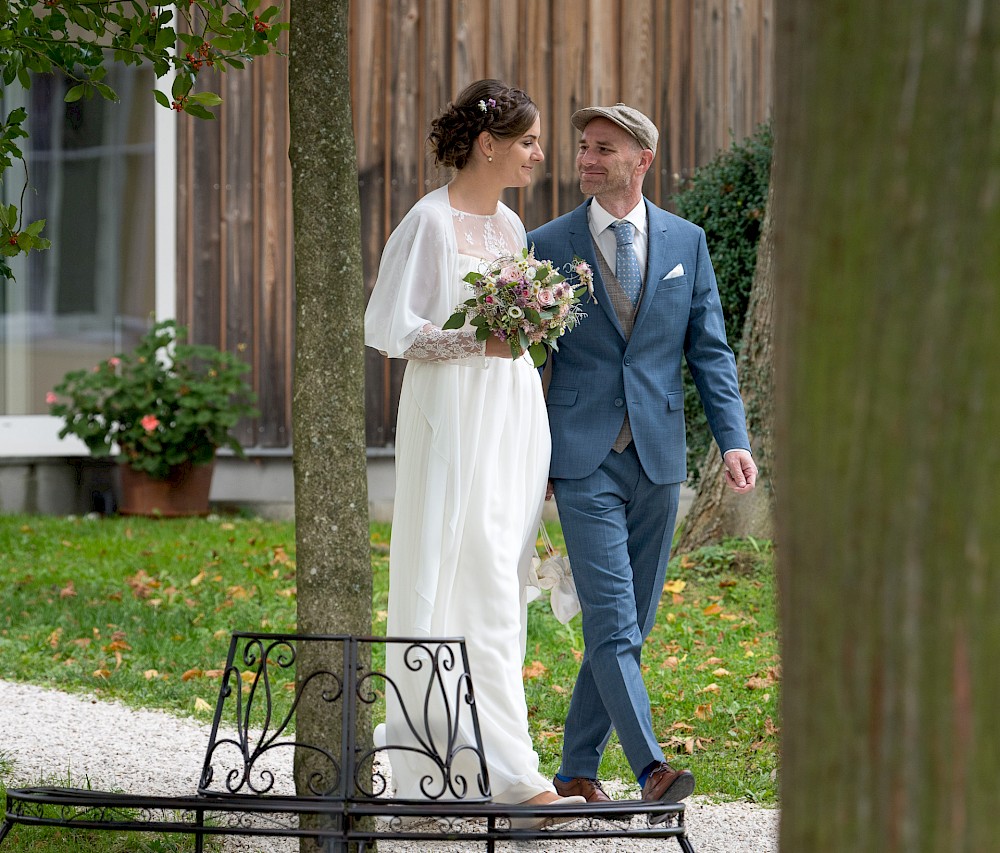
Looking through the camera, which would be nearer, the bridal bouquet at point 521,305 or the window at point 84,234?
the bridal bouquet at point 521,305

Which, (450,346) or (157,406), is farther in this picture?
(157,406)

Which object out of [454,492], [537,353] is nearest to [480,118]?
[537,353]

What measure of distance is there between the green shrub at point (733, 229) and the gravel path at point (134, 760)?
14.9ft

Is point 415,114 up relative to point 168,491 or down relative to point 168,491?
up

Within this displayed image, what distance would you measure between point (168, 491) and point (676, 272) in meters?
7.18

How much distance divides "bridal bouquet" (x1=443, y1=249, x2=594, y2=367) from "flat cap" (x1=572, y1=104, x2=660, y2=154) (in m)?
0.52

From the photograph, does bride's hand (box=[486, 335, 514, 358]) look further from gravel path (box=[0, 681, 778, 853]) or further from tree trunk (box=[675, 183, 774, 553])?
tree trunk (box=[675, 183, 774, 553])

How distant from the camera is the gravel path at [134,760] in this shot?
12.6 feet

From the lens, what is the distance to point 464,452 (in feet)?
12.5

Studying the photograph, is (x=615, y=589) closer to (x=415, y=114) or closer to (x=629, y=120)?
(x=629, y=120)

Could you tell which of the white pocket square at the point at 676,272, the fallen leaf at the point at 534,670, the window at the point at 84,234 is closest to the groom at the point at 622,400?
the white pocket square at the point at 676,272

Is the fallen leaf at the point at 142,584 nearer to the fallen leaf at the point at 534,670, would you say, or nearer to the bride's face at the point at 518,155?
the fallen leaf at the point at 534,670

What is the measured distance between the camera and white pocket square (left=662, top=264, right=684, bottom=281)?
398 centimetres

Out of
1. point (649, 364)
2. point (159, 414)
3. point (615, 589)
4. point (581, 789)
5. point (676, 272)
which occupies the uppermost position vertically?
point (676, 272)
